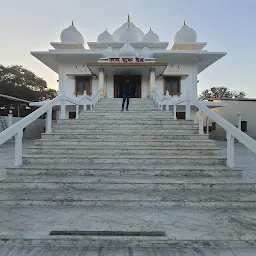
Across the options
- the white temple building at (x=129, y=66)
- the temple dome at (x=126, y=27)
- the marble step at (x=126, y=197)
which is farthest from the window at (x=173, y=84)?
the marble step at (x=126, y=197)

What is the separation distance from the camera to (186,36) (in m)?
24.0

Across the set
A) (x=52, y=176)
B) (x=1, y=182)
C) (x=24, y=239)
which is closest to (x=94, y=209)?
(x=24, y=239)

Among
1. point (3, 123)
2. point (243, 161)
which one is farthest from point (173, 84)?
point (3, 123)

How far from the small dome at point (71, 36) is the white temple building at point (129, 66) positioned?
0.59 m

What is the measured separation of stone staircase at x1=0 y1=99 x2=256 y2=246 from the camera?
3.29 m

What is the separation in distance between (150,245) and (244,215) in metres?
1.78

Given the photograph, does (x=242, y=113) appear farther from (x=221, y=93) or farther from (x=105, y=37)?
(x=221, y=93)

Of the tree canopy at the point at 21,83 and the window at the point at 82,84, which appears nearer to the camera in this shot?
the window at the point at 82,84

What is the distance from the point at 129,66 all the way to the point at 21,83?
80.2 ft

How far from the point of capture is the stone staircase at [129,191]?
10.8 feet

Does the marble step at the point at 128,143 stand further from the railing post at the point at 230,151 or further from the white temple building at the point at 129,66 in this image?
the white temple building at the point at 129,66

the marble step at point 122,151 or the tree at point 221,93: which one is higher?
the tree at point 221,93

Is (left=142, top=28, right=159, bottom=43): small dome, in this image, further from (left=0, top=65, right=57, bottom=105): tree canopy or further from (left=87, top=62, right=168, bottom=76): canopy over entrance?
(left=0, top=65, right=57, bottom=105): tree canopy

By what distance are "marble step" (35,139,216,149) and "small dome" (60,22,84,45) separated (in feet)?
61.2
